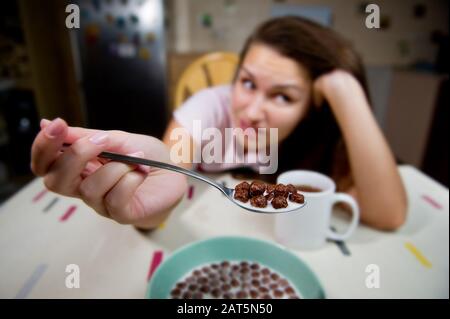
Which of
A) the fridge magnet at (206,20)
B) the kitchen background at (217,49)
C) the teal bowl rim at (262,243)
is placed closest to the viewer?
the teal bowl rim at (262,243)

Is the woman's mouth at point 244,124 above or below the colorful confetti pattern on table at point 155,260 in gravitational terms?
above

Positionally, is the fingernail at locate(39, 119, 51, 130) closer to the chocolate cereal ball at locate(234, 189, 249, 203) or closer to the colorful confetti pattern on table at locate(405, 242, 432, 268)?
the chocolate cereal ball at locate(234, 189, 249, 203)

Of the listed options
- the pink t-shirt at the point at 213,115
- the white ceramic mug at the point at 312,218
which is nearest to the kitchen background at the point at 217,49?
the pink t-shirt at the point at 213,115

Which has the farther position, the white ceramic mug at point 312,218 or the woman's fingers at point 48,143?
the white ceramic mug at point 312,218

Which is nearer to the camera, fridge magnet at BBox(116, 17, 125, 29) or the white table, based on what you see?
the white table

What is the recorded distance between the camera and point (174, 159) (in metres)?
0.30

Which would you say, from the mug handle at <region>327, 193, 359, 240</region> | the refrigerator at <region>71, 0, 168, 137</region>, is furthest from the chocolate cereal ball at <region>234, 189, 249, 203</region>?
the refrigerator at <region>71, 0, 168, 137</region>

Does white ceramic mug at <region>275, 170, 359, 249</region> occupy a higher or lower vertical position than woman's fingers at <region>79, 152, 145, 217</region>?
lower

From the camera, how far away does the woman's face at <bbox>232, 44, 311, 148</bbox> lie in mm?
485

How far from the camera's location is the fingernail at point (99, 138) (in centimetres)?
24

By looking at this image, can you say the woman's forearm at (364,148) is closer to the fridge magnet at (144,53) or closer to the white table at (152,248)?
the white table at (152,248)

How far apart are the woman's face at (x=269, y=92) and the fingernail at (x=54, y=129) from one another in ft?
0.86
